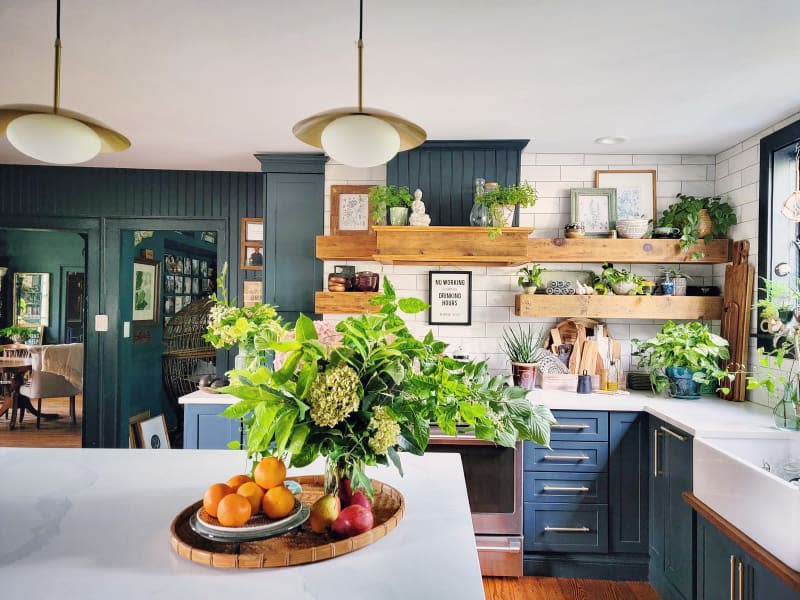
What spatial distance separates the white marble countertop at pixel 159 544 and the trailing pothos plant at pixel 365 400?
21cm

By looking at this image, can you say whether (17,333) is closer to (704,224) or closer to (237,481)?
(237,481)

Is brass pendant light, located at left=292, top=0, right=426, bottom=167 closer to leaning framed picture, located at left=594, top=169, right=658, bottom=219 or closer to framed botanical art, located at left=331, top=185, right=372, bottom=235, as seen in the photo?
framed botanical art, located at left=331, top=185, right=372, bottom=235

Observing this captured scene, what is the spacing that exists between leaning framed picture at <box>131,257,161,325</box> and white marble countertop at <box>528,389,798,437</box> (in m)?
3.75

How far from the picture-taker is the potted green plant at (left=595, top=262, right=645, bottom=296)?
145 inches

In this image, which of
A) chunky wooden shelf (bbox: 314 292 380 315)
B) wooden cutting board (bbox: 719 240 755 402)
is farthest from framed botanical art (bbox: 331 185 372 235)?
wooden cutting board (bbox: 719 240 755 402)

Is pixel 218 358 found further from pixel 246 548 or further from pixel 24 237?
pixel 24 237

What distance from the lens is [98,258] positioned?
185 inches

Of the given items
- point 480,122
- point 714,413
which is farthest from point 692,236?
point 480,122

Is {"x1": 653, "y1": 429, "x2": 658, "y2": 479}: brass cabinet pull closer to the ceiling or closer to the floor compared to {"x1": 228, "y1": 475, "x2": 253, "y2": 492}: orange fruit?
closer to the floor

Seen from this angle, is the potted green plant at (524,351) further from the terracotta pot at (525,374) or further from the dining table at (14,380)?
the dining table at (14,380)

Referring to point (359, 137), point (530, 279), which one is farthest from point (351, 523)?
point (530, 279)

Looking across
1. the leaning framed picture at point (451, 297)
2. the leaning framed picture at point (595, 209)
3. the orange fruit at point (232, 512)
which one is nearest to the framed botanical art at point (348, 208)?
the leaning framed picture at point (451, 297)

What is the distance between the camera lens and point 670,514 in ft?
9.53

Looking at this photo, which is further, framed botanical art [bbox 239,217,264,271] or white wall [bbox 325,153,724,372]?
framed botanical art [bbox 239,217,264,271]
